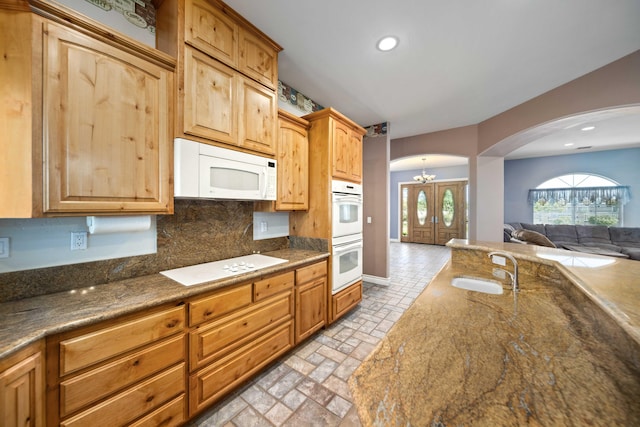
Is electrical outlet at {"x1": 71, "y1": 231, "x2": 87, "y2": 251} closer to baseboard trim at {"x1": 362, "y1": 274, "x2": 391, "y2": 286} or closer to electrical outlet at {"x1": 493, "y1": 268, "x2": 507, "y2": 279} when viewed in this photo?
electrical outlet at {"x1": 493, "y1": 268, "x2": 507, "y2": 279}

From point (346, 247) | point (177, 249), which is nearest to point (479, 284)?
point (346, 247)

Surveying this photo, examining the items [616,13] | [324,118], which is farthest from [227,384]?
[616,13]

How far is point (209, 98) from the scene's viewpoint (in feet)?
5.28

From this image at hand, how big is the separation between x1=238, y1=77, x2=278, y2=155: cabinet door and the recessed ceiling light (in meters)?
1.06

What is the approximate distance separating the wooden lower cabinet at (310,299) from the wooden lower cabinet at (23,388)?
1.49 metres

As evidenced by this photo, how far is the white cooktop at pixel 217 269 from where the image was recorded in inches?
59.9

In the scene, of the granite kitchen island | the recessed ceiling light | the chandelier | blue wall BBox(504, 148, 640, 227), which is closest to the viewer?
the granite kitchen island

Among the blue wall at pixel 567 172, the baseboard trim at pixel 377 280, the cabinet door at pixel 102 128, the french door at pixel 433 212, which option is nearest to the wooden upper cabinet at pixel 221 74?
the cabinet door at pixel 102 128

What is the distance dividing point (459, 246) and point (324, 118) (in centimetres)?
188

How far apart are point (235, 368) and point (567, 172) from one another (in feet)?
28.8

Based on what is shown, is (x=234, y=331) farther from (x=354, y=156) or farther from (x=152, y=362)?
(x=354, y=156)

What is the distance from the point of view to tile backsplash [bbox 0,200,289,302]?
123 cm

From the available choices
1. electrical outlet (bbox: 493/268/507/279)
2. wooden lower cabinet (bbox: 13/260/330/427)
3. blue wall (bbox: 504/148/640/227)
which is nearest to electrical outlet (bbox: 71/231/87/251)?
wooden lower cabinet (bbox: 13/260/330/427)

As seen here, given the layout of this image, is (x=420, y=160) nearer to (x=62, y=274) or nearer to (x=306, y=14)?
(x=306, y=14)
